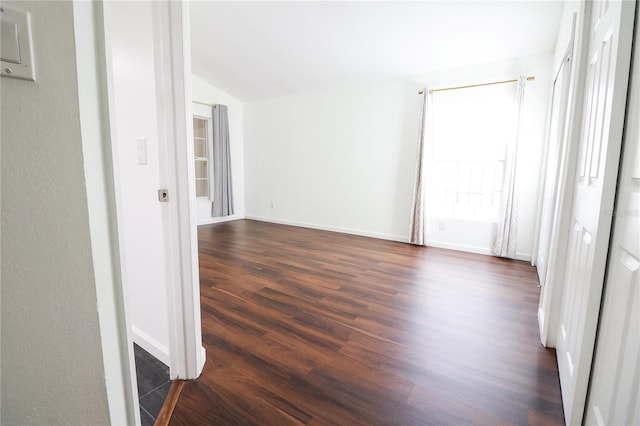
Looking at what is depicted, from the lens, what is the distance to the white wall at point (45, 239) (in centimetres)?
45

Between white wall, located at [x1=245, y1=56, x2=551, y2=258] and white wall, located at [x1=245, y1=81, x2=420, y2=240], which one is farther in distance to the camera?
white wall, located at [x1=245, y1=81, x2=420, y2=240]

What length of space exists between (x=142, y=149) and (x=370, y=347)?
160 cm

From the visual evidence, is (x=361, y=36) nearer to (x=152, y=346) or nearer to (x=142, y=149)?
(x=142, y=149)

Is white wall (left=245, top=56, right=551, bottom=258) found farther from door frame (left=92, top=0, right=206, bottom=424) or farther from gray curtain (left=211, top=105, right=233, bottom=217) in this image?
door frame (left=92, top=0, right=206, bottom=424)

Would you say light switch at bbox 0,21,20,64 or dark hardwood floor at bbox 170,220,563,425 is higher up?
light switch at bbox 0,21,20,64

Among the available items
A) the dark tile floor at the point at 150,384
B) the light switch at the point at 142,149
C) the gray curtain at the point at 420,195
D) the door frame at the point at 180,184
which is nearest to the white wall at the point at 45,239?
the door frame at the point at 180,184

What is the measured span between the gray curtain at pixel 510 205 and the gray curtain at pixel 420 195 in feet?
2.89

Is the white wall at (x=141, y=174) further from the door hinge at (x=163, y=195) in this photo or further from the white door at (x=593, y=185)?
the white door at (x=593, y=185)

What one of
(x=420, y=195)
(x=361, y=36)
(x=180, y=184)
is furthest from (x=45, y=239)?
(x=420, y=195)

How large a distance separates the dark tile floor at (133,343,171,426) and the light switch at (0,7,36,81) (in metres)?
1.30

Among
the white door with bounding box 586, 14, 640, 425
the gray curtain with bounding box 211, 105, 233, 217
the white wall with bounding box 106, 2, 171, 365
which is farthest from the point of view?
the gray curtain with bounding box 211, 105, 233, 217

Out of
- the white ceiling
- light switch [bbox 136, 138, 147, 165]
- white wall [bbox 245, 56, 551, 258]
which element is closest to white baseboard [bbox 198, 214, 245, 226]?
white wall [bbox 245, 56, 551, 258]

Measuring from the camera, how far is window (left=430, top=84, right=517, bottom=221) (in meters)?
3.47

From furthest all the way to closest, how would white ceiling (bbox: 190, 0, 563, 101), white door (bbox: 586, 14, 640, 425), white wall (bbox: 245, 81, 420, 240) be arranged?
white wall (bbox: 245, 81, 420, 240), white ceiling (bbox: 190, 0, 563, 101), white door (bbox: 586, 14, 640, 425)
